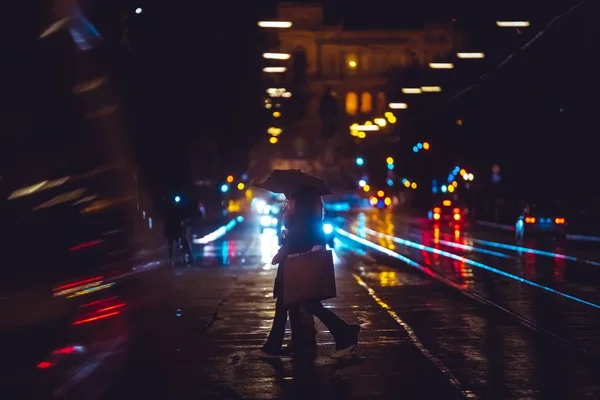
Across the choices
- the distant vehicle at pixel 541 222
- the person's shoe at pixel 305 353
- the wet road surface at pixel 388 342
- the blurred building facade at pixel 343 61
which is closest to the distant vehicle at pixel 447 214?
the distant vehicle at pixel 541 222

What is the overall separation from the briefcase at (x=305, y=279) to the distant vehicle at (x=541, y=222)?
32.0 meters

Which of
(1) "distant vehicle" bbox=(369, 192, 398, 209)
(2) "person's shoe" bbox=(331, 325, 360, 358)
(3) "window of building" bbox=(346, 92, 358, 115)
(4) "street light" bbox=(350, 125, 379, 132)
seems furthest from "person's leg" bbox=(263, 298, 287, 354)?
(3) "window of building" bbox=(346, 92, 358, 115)

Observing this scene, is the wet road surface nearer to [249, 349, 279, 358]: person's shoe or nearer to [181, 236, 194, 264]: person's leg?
[249, 349, 279, 358]: person's shoe

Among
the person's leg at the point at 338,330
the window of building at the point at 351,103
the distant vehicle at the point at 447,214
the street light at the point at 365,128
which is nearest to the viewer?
the person's leg at the point at 338,330

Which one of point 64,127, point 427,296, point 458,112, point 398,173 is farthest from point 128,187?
point 398,173

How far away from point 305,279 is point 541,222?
3263 centimetres

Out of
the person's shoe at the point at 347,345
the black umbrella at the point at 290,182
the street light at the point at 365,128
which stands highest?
the street light at the point at 365,128

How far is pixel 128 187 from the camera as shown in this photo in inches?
Result: 1499

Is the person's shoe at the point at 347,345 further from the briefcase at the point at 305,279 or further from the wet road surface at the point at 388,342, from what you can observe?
the briefcase at the point at 305,279

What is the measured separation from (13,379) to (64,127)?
1270 centimetres

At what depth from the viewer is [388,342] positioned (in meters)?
12.9

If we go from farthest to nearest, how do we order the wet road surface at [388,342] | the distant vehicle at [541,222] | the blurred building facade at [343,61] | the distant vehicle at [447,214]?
the blurred building facade at [343,61] < the distant vehicle at [447,214] < the distant vehicle at [541,222] < the wet road surface at [388,342]

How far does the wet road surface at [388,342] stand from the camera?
32.8 ft

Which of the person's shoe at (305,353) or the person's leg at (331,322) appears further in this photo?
the person's leg at (331,322)
